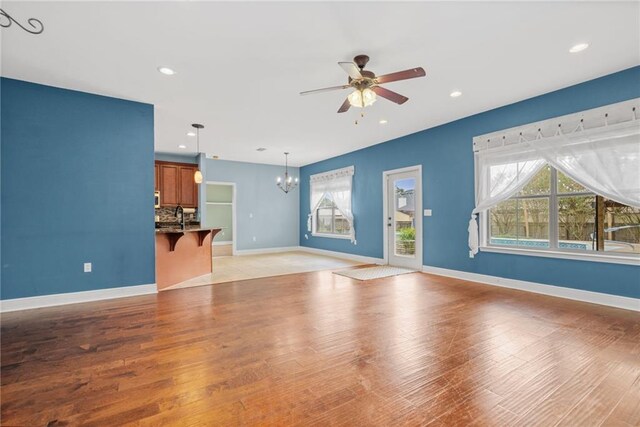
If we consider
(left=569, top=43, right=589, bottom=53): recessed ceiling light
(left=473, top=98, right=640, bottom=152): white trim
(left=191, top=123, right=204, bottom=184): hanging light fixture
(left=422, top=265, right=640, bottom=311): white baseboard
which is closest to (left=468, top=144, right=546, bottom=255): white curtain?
(left=473, top=98, right=640, bottom=152): white trim

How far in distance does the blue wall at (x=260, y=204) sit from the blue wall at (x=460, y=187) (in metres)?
2.06

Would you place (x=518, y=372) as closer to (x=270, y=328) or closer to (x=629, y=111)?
(x=270, y=328)

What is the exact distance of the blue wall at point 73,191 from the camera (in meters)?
3.64

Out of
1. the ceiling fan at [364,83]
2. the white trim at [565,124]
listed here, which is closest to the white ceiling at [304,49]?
the ceiling fan at [364,83]

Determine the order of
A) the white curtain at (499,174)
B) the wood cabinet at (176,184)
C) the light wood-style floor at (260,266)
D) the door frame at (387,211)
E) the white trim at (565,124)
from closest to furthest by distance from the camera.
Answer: the white trim at (565,124) < the white curtain at (499,174) < the light wood-style floor at (260,266) < the door frame at (387,211) < the wood cabinet at (176,184)

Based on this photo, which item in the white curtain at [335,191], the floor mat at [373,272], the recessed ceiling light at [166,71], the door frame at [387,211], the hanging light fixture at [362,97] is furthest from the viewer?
the white curtain at [335,191]

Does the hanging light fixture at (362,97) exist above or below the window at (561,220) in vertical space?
above

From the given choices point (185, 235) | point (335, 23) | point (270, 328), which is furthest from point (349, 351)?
point (185, 235)

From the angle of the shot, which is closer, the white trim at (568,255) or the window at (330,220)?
the white trim at (568,255)

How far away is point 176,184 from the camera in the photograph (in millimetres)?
7328

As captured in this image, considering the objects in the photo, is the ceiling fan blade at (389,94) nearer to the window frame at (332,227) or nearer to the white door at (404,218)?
the white door at (404,218)

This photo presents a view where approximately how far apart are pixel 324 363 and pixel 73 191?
4.03 m

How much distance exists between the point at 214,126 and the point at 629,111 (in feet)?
19.9

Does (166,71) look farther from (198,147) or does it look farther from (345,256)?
(345,256)
